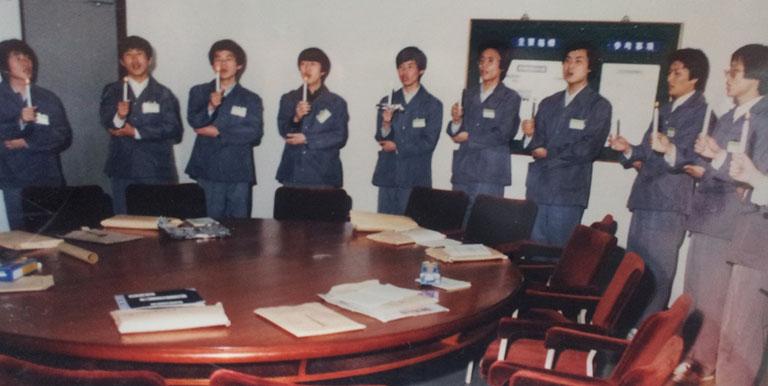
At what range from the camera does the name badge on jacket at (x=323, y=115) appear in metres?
4.78

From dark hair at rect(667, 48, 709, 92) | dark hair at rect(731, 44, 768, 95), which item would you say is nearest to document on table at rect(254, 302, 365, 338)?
dark hair at rect(731, 44, 768, 95)

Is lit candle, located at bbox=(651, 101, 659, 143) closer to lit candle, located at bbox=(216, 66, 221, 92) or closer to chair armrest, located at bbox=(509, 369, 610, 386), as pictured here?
chair armrest, located at bbox=(509, 369, 610, 386)

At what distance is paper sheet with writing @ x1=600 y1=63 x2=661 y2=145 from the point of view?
425 cm

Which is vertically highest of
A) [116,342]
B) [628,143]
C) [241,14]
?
[241,14]

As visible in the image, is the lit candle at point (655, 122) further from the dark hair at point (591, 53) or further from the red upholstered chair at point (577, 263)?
the red upholstered chair at point (577, 263)

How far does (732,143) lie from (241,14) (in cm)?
393

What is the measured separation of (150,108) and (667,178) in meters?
3.70

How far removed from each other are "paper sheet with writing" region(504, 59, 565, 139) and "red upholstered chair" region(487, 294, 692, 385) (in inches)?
97.0

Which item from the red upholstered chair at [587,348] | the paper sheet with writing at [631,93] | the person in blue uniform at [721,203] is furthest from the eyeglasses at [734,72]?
the red upholstered chair at [587,348]

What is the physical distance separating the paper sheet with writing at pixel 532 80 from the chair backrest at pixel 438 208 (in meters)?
1.15

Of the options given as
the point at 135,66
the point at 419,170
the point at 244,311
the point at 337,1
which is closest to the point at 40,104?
the point at 135,66

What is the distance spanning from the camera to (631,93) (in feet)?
14.1

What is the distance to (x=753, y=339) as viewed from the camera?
2.86m

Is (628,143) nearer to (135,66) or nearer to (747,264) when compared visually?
(747,264)
